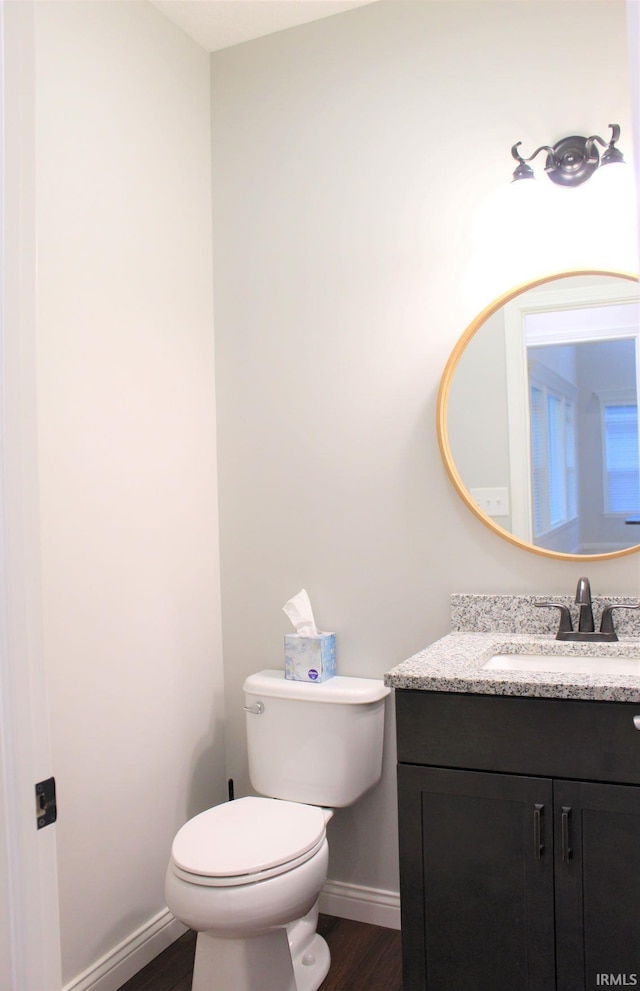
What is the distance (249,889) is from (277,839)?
0.17 m

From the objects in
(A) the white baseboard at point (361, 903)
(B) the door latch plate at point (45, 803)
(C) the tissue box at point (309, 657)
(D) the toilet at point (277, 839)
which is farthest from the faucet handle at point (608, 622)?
(B) the door latch plate at point (45, 803)

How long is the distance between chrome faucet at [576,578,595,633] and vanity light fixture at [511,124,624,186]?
3.38ft

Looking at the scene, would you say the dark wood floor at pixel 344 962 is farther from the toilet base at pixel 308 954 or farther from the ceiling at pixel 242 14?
the ceiling at pixel 242 14

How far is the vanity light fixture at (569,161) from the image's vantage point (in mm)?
2041

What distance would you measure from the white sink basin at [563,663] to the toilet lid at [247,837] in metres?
0.60

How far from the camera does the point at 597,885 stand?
155 cm

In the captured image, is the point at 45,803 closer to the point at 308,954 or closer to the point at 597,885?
the point at 597,885

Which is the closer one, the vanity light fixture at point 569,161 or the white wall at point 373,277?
the vanity light fixture at point 569,161

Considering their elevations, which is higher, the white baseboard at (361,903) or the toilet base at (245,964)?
the toilet base at (245,964)

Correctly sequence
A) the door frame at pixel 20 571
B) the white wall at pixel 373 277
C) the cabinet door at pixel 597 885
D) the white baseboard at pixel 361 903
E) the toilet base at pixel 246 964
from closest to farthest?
the door frame at pixel 20 571
the cabinet door at pixel 597 885
the toilet base at pixel 246 964
the white wall at pixel 373 277
the white baseboard at pixel 361 903

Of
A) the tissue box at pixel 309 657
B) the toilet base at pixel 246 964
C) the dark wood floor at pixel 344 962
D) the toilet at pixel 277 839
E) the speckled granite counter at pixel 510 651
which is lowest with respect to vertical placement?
the dark wood floor at pixel 344 962

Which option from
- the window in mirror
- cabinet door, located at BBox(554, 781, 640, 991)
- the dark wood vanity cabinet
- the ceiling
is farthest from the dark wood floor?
the ceiling

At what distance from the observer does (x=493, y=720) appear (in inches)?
64.4

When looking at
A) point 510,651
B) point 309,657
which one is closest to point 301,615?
point 309,657
